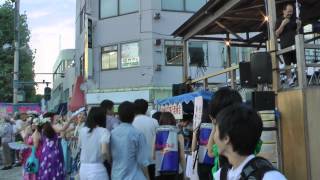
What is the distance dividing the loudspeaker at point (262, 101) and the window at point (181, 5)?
64.7 ft

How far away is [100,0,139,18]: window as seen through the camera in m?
27.3

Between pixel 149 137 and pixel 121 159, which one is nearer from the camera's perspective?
pixel 121 159

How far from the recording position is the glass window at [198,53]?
25922 millimetres

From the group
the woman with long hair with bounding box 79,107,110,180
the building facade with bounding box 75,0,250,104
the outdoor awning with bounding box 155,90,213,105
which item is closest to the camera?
the woman with long hair with bounding box 79,107,110,180

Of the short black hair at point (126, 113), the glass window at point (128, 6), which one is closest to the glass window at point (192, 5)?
the glass window at point (128, 6)

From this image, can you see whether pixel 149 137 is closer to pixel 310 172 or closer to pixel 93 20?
pixel 310 172

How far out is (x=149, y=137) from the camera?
7738mm

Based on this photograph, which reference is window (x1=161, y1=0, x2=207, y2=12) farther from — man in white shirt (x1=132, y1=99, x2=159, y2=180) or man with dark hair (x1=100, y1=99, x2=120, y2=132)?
man in white shirt (x1=132, y1=99, x2=159, y2=180)

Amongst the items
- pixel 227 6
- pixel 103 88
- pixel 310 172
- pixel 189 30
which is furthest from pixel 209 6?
pixel 103 88

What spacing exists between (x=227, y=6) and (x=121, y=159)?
5486mm

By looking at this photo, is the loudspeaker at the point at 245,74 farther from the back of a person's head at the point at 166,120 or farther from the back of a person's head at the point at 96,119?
the back of a person's head at the point at 96,119

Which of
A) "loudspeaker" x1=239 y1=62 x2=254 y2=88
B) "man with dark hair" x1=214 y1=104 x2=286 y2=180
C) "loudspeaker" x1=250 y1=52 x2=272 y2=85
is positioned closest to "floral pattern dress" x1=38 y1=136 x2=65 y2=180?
"loudspeaker" x1=239 y1=62 x2=254 y2=88

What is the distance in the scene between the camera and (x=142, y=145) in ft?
20.6

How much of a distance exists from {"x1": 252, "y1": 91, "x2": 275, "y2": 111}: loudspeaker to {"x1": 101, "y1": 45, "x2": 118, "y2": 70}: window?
66.8ft
